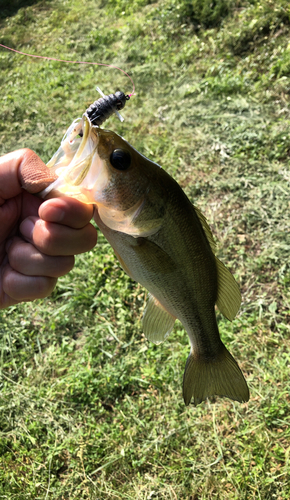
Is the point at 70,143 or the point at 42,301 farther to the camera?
the point at 42,301

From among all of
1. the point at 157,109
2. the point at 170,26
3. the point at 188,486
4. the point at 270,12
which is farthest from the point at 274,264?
the point at 170,26

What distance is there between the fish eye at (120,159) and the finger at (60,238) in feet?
1.20

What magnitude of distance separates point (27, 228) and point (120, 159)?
0.67m

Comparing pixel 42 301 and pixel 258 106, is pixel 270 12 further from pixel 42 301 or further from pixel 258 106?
pixel 42 301

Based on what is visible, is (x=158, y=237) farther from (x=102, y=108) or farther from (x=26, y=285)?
(x=26, y=285)

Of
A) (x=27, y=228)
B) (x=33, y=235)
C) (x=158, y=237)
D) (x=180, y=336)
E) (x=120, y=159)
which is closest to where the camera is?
(x=120, y=159)

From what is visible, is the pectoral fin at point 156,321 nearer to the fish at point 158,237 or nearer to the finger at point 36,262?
the fish at point 158,237

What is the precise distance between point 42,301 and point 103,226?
8.33ft

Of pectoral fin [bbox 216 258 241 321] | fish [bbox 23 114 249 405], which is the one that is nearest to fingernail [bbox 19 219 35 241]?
fish [bbox 23 114 249 405]

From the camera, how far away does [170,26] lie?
6711 millimetres

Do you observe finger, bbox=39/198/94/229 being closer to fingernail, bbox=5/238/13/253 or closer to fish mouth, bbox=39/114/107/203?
fish mouth, bbox=39/114/107/203

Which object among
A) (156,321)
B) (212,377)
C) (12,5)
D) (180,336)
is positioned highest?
(12,5)

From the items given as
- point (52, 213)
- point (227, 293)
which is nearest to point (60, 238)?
point (52, 213)

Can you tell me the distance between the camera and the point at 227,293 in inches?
60.3
